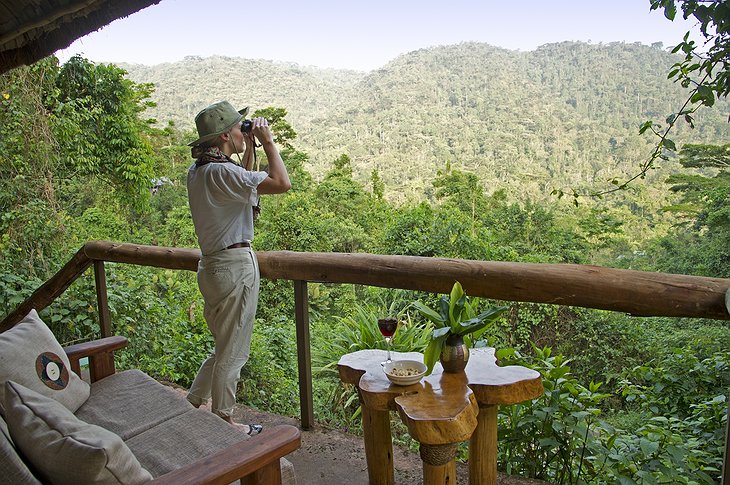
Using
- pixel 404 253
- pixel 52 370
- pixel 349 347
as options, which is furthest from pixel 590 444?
pixel 404 253

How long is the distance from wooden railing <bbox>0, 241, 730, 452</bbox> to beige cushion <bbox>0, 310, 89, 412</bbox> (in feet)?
2.90

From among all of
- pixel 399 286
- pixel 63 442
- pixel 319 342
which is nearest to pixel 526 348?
pixel 319 342

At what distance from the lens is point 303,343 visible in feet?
7.84

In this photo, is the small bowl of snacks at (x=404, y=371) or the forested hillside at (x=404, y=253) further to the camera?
the forested hillside at (x=404, y=253)

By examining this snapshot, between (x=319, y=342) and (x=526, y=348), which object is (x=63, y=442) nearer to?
(x=319, y=342)

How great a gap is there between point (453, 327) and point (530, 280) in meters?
0.30

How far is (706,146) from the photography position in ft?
33.6

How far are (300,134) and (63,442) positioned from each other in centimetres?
2738

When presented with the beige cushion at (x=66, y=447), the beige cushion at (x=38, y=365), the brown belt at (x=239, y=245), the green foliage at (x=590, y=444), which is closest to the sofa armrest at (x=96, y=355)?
the beige cushion at (x=38, y=365)

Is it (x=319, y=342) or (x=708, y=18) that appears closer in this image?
(x=708, y=18)

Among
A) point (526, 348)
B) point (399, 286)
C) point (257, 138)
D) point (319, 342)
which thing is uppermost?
point (257, 138)

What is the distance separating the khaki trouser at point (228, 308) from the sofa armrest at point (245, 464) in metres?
0.88

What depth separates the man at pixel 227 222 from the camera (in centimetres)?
204

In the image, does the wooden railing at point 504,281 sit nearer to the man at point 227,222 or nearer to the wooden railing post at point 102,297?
the man at point 227,222
